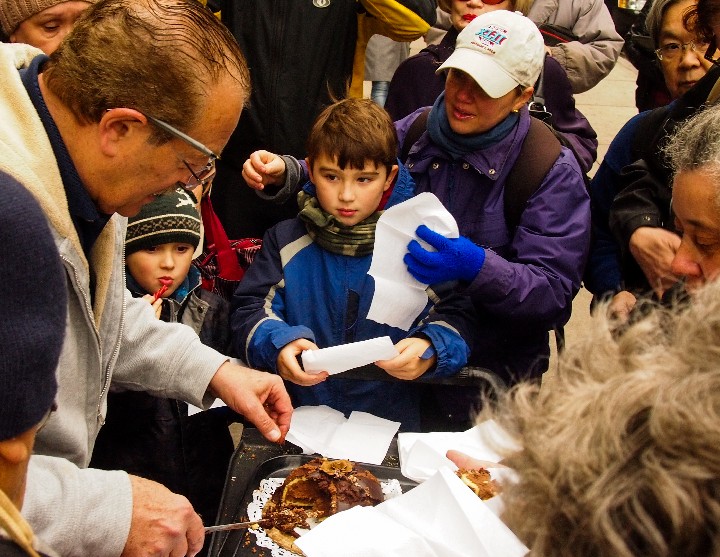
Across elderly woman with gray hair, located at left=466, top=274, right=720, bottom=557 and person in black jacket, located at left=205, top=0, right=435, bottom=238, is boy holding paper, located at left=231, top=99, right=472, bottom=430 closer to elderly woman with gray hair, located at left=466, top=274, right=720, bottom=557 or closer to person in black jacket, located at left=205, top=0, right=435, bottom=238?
person in black jacket, located at left=205, top=0, right=435, bottom=238

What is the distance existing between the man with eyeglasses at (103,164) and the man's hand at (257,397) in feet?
1.13

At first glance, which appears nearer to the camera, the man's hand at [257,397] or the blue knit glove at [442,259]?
the man's hand at [257,397]

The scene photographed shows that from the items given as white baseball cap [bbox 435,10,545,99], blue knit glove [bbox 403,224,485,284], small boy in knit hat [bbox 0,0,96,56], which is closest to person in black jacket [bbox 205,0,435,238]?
white baseball cap [bbox 435,10,545,99]

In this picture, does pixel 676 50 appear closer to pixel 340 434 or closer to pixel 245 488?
pixel 340 434

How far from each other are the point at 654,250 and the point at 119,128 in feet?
5.58

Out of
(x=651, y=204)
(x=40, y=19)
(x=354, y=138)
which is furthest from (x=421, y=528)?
(x=40, y=19)

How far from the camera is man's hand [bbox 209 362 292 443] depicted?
6.59 feet

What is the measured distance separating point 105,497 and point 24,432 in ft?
2.09

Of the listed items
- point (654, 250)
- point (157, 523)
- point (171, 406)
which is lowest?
point (171, 406)

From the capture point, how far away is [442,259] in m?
2.34

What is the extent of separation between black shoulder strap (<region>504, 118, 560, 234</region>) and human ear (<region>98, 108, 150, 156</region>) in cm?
137

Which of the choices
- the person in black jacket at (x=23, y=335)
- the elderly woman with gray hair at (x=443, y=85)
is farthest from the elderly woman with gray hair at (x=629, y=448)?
the elderly woman with gray hair at (x=443, y=85)

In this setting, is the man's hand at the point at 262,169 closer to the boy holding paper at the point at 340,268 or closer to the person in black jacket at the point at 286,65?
the boy holding paper at the point at 340,268

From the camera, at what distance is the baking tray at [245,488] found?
1693 mm
